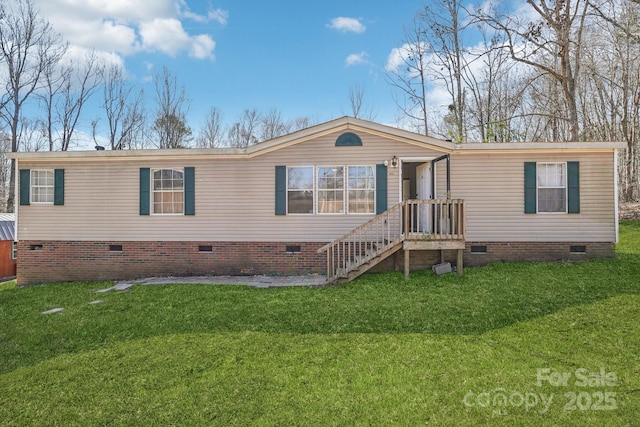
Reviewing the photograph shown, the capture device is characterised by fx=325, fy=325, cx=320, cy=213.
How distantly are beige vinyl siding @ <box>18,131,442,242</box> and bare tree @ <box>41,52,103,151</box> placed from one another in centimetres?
1538

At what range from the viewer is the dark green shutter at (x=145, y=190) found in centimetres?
898

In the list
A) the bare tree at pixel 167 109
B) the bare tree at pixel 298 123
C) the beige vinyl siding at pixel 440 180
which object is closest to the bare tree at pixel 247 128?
the bare tree at pixel 298 123

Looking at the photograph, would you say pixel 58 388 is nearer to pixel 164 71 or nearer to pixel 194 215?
pixel 194 215

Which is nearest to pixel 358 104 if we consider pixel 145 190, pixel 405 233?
pixel 145 190

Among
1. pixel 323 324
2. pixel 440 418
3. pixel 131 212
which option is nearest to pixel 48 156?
pixel 131 212

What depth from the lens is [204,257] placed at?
29.2 feet

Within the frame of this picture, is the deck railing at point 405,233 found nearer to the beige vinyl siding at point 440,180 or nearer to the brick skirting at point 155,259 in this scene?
the beige vinyl siding at point 440,180

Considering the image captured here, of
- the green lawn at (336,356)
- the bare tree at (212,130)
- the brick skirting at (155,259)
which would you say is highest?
the bare tree at (212,130)

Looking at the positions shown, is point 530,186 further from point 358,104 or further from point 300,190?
point 358,104

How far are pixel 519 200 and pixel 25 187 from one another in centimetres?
1346

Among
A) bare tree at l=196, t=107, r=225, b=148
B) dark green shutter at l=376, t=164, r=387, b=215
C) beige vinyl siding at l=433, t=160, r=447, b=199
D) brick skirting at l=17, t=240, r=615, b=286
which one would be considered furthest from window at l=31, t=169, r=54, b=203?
bare tree at l=196, t=107, r=225, b=148

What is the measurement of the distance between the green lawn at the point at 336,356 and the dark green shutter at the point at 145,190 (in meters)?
2.81

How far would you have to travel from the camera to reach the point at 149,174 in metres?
8.97

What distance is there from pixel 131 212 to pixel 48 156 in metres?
2.72
